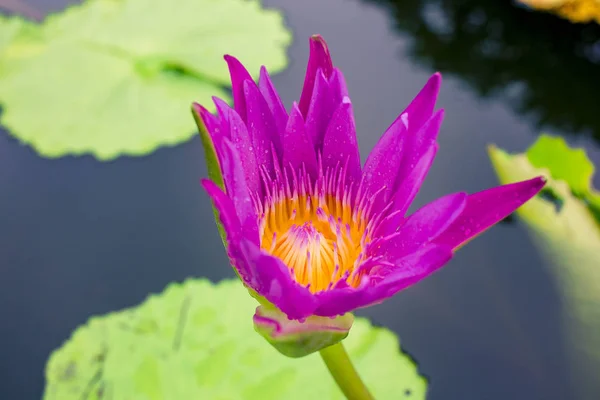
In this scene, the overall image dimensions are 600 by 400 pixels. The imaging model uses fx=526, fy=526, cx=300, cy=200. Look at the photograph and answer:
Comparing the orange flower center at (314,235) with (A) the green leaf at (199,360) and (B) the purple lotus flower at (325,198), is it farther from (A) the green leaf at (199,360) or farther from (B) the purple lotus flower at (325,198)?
(A) the green leaf at (199,360)

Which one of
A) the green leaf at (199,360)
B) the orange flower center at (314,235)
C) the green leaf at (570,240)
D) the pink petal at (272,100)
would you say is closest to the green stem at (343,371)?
the orange flower center at (314,235)

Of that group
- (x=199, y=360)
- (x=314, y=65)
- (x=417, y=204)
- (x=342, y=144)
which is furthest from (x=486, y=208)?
(x=417, y=204)

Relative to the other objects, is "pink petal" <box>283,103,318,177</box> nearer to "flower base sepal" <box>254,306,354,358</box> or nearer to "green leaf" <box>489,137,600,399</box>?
"flower base sepal" <box>254,306,354,358</box>

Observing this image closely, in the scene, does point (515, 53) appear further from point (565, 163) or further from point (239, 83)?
point (239, 83)

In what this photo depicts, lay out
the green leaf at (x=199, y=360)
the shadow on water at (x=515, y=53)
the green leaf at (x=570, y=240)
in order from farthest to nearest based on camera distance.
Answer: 1. the shadow on water at (x=515, y=53)
2. the green leaf at (x=570, y=240)
3. the green leaf at (x=199, y=360)

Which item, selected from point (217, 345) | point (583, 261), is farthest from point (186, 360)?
point (583, 261)

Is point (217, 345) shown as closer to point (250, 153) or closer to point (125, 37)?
point (250, 153)
